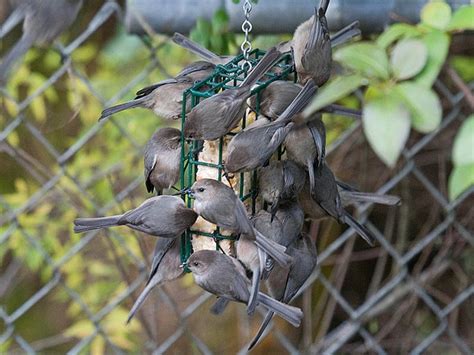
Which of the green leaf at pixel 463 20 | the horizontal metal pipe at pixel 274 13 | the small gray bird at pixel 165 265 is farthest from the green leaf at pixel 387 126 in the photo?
the horizontal metal pipe at pixel 274 13

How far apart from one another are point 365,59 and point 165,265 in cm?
52

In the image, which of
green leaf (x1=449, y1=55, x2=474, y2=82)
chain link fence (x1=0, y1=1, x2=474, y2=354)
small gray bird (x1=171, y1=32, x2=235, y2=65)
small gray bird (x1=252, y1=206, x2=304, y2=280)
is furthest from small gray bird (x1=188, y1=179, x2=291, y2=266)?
green leaf (x1=449, y1=55, x2=474, y2=82)

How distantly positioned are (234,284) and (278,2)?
63cm

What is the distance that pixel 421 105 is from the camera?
2.22ft

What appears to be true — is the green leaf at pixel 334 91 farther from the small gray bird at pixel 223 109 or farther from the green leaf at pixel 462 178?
the small gray bird at pixel 223 109

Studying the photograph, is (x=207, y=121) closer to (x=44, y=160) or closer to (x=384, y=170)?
(x=384, y=170)

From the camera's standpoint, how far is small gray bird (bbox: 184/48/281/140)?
1.02m

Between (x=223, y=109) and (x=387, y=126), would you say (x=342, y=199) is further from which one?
(x=387, y=126)

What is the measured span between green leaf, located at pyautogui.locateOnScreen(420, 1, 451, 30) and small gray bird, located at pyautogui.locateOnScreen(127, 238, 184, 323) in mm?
468

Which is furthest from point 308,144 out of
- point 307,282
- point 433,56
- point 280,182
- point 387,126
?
point 307,282

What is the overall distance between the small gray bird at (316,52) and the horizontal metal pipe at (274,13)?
0.33 metres

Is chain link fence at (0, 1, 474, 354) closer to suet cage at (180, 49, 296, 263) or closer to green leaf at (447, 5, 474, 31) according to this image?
suet cage at (180, 49, 296, 263)

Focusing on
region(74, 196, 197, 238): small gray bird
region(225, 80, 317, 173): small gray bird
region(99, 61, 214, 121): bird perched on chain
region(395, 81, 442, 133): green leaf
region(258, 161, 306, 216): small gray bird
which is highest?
region(395, 81, 442, 133): green leaf

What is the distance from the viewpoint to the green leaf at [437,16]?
94cm
